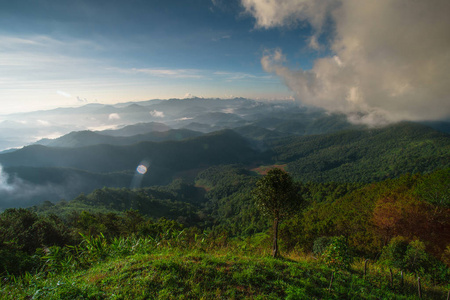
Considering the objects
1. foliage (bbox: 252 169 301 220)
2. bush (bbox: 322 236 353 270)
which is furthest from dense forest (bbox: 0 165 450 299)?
foliage (bbox: 252 169 301 220)

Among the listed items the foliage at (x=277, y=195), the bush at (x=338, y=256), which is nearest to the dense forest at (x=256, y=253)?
the bush at (x=338, y=256)

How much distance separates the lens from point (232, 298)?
217 inches

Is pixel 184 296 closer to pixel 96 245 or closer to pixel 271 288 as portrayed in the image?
pixel 271 288

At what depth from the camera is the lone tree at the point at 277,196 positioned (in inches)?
510

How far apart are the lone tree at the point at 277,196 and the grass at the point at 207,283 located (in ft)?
16.7

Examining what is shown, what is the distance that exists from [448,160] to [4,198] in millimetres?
336107

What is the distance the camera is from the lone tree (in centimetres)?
1296

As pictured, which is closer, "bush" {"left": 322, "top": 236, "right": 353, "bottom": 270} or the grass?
the grass

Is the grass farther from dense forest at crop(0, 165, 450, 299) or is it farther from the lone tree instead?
the lone tree

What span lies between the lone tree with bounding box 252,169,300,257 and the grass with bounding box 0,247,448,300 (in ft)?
16.7

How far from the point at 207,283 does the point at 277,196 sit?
823 cm

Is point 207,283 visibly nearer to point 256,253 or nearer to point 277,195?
point 256,253

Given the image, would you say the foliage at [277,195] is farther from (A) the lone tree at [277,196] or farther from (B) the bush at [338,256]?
(B) the bush at [338,256]

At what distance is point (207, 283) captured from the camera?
19.9 ft
